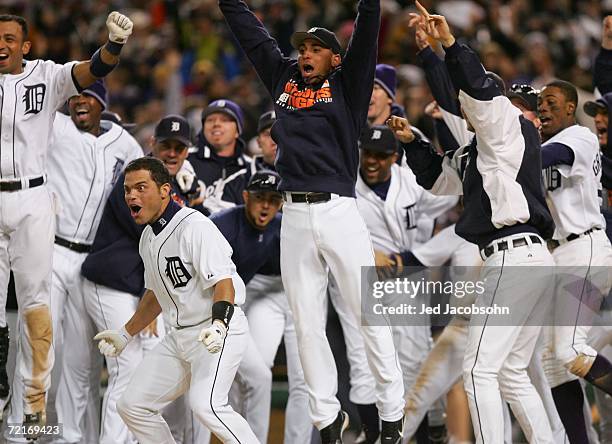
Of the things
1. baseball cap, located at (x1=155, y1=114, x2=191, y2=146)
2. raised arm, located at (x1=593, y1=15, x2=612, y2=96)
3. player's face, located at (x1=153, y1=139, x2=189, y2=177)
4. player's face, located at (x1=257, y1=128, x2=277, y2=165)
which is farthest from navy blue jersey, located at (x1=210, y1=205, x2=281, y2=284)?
raised arm, located at (x1=593, y1=15, x2=612, y2=96)

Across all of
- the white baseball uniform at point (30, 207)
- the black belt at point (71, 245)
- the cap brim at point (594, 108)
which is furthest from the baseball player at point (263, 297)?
the cap brim at point (594, 108)

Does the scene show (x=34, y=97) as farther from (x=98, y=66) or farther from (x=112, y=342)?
(x=112, y=342)

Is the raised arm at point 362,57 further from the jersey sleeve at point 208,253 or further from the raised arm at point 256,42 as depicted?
the jersey sleeve at point 208,253

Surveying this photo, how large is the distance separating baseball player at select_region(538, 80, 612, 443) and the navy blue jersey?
186 cm

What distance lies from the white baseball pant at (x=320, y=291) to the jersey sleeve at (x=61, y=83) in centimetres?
158

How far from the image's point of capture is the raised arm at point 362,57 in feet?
19.0

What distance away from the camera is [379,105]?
26.3 feet

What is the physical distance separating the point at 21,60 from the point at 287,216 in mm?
1858

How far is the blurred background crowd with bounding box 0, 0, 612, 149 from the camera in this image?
11930mm

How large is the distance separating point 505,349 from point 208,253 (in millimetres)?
1657

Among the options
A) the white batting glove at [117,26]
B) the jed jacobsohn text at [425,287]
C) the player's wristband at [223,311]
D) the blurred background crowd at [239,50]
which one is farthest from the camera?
the blurred background crowd at [239,50]

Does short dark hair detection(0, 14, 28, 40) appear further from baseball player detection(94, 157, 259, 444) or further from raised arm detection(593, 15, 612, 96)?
raised arm detection(593, 15, 612, 96)

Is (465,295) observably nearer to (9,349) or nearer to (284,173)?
(284,173)

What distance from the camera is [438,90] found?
6691mm
